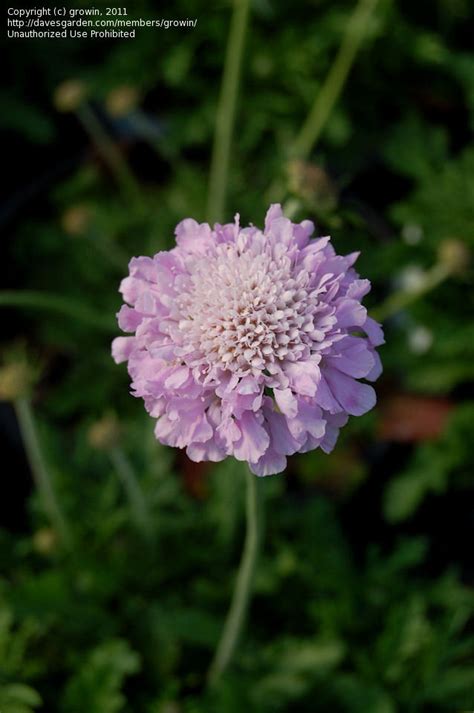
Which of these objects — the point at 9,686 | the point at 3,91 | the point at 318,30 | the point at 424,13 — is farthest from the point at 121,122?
the point at 9,686

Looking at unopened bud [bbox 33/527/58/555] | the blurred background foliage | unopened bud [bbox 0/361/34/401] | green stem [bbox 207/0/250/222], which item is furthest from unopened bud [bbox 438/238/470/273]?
unopened bud [bbox 33/527/58/555]

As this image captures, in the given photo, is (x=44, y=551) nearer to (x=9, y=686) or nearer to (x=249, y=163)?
(x=9, y=686)

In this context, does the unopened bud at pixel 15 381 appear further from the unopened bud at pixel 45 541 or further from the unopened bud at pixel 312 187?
the unopened bud at pixel 312 187

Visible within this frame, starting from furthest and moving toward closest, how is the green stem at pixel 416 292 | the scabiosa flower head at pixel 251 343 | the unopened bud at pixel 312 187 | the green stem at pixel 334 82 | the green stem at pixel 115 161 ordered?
the green stem at pixel 115 161
the green stem at pixel 334 82
the green stem at pixel 416 292
the unopened bud at pixel 312 187
the scabiosa flower head at pixel 251 343

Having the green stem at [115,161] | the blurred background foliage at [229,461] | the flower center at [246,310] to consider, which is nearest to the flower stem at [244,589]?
the blurred background foliage at [229,461]

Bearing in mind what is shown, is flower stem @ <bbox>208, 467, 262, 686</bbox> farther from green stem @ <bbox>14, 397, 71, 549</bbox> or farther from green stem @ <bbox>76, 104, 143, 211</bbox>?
green stem @ <bbox>76, 104, 143, 211</bbox>

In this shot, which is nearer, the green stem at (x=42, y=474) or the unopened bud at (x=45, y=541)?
the green stem at (x=42, y=474)

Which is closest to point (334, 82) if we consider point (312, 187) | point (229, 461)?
point (312, 187)
